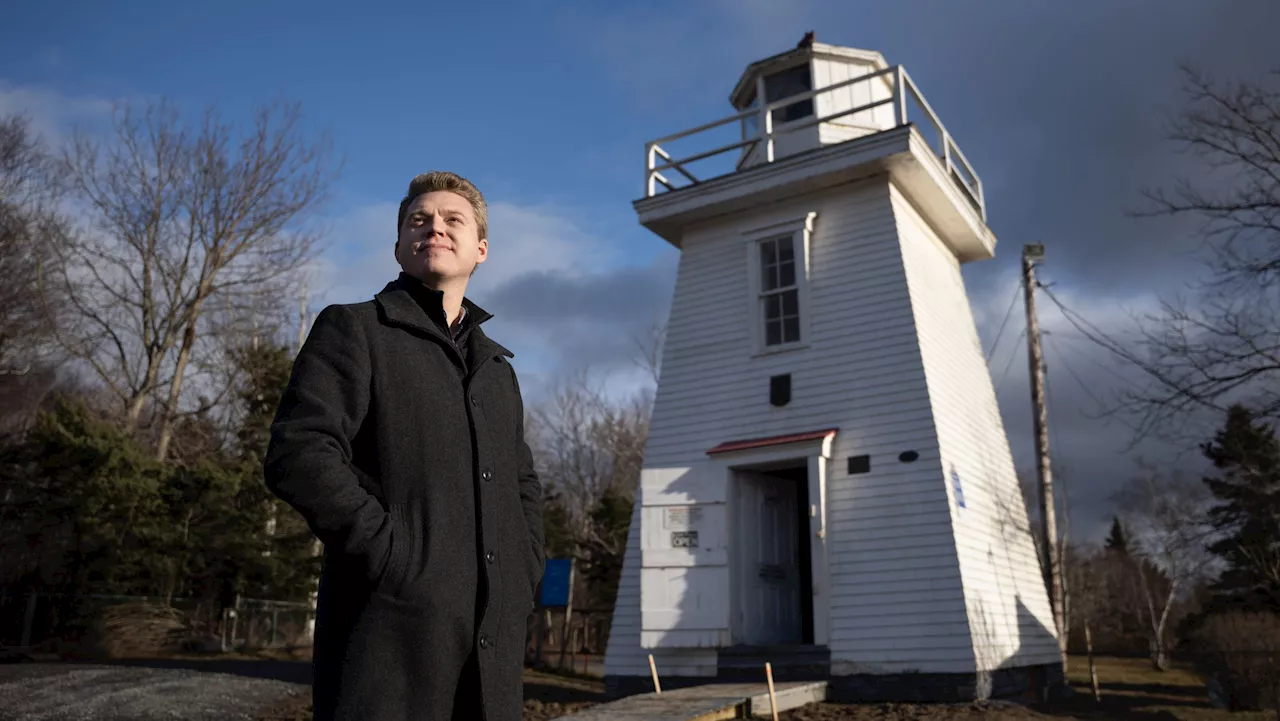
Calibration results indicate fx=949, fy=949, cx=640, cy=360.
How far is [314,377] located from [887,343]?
10.5 m

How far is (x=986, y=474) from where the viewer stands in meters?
13.2

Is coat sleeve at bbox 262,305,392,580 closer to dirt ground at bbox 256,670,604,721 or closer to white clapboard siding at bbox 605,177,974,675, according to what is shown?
dirt ground at bbox 256,670,604,721

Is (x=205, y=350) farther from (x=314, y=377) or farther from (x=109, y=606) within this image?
(x=314, y=377)

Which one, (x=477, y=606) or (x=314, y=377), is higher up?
(x=314, y=377)

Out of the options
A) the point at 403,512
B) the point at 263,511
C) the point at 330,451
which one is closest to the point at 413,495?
the point at 403,512

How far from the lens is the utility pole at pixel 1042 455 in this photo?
15.8 m

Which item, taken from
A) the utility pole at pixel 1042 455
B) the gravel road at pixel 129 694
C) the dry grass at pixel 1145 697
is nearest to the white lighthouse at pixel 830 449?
the dry grass at pixel 1145 697

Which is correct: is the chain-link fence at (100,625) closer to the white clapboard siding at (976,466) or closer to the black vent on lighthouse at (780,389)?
the black vent on lighthouse at (780,389)

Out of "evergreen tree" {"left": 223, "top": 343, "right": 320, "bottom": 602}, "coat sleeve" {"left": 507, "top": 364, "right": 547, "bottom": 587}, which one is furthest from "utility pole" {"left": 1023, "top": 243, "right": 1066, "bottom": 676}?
"coat sleeve" {"left": 507, "top": 364, "right": 547, "bottom": 587}

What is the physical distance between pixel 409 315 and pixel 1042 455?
16.2m

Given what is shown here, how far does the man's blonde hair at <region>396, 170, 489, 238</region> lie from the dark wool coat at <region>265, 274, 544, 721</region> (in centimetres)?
31

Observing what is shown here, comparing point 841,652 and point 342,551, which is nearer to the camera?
point 342,551

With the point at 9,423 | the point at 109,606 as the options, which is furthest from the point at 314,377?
the point at 9,423

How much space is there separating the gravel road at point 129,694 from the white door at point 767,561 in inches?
216
